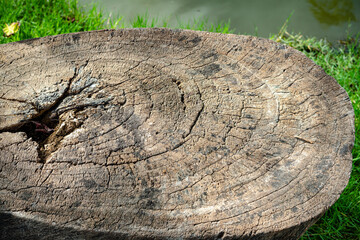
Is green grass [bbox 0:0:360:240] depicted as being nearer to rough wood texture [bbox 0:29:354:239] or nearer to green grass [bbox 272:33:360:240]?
green grass [bbox 272:33:360:240]

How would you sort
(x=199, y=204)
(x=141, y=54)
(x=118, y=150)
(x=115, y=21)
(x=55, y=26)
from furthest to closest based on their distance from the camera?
(x=115, y=21)
(x=55, y=26)
(x=141, y=54)
(x=118, y=150)
(x=199, y=204)

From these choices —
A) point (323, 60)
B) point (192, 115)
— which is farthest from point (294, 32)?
point (192, 115)

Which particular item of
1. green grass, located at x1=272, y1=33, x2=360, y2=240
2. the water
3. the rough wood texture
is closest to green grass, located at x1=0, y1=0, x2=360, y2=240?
green grass, located at x1=272, y1=33, x2=360, y2=240

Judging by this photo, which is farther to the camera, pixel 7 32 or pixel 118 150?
pixel 7 32

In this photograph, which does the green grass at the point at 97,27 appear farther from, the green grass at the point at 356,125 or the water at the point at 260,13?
the water at the point at 260,13

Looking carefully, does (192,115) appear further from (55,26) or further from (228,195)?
(55,26)

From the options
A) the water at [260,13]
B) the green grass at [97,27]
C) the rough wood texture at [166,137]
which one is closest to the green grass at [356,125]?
the green grass at [97,27]

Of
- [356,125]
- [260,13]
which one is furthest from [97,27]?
[356,125]
